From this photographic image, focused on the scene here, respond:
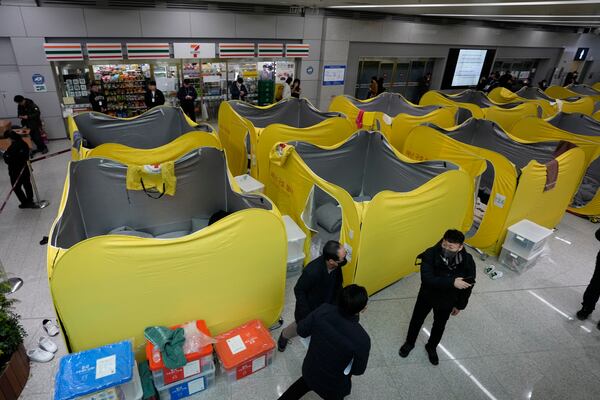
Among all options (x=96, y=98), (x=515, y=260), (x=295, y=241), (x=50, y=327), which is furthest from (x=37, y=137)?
(x=515, y=260)

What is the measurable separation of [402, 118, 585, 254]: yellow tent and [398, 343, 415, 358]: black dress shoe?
6.83 feet

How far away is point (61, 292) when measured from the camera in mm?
2158

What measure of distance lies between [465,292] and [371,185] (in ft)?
8.55

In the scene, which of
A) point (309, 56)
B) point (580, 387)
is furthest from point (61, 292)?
point (309, 56)

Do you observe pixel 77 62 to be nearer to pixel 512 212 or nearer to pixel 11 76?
pixel 11 76

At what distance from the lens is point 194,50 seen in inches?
324

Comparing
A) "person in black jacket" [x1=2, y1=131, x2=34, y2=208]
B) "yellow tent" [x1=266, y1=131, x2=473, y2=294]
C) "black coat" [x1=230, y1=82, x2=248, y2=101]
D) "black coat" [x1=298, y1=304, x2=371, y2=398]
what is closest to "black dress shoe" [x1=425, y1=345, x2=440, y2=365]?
"yellow tent" [x1=266, y1=131, x2=473, y2=294]

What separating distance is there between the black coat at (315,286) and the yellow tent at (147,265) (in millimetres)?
347

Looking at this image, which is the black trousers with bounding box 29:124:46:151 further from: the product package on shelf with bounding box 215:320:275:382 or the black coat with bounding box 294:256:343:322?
the black coat with bounding box 294:256:343:322

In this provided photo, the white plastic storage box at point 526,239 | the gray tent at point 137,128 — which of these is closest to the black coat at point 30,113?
the gray tent at point 137,128

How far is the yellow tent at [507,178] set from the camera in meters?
4.02

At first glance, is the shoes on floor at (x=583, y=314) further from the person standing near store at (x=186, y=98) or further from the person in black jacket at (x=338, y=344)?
the person standing near store at (x=186, y=98)

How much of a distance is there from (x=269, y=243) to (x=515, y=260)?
320cm

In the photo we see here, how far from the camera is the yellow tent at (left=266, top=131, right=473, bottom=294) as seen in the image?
10.4ft
